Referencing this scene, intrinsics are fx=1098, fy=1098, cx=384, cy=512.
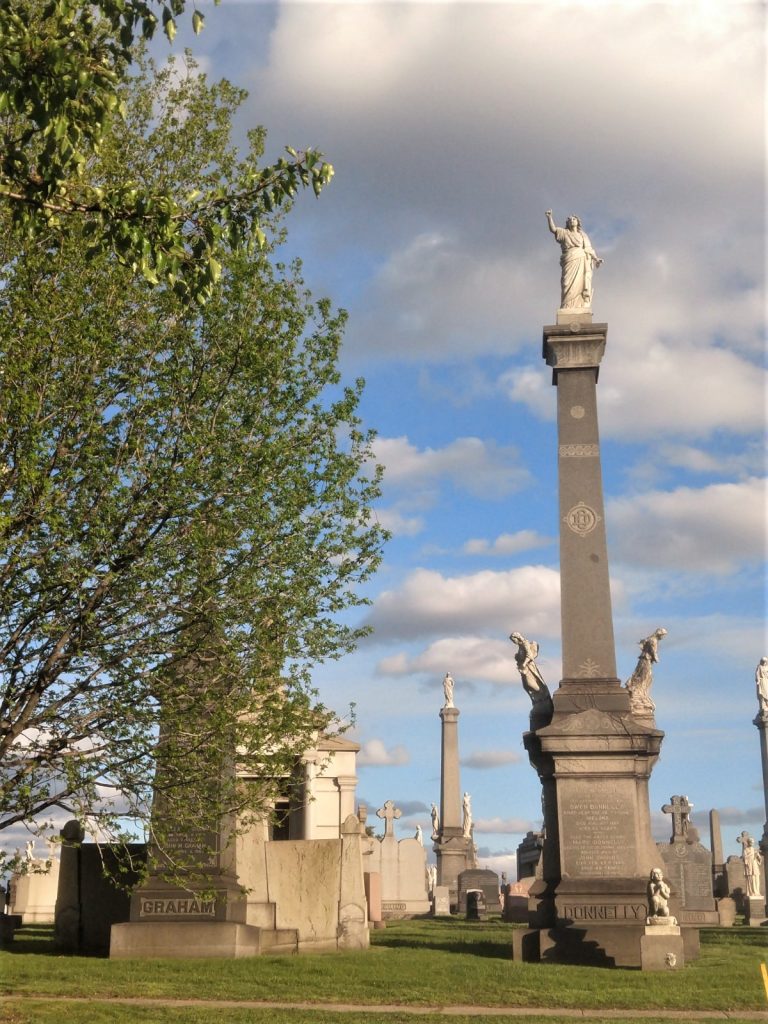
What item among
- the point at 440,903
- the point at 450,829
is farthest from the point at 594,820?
the point at 450,829

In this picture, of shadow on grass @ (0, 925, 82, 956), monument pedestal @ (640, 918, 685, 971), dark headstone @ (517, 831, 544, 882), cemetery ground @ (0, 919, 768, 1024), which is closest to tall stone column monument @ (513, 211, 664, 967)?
monument pedestal @ (640, 918, 685, 971)

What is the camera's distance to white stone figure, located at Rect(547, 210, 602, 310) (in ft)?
74.2

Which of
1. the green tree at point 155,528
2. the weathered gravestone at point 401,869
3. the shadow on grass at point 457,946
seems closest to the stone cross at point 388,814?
the weathered gravestone at point 401,869

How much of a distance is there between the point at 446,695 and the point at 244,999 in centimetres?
4032

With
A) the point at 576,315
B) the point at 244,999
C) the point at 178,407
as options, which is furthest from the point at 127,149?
the point at 576,315

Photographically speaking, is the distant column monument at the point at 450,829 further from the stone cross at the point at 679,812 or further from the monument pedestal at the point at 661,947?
the monument pedestal at the point at 661,947

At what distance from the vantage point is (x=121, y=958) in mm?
15180

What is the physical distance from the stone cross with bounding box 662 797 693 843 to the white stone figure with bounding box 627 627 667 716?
963cm

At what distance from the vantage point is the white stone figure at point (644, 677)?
922 inches

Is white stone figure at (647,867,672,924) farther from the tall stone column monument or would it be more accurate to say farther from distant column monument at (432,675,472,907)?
distant column monument at (432,675,472,907)

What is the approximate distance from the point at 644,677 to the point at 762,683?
2079 centimetres

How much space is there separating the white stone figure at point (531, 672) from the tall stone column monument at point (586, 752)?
169mm

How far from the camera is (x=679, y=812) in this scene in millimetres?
33875

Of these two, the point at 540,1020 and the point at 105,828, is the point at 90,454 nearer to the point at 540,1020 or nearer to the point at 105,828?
the point at 105,828
